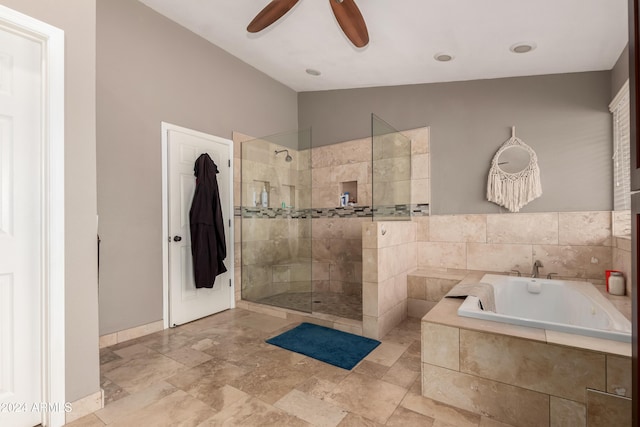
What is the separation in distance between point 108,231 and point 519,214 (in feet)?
13.1

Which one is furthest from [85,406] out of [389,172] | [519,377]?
[389,172]

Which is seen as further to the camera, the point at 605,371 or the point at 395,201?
the point at 395,201

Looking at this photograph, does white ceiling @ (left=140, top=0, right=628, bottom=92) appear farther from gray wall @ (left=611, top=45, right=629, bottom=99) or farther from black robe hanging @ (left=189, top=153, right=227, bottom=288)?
black robe hanging @ (left=189, top=153, right=227, bottom=288)

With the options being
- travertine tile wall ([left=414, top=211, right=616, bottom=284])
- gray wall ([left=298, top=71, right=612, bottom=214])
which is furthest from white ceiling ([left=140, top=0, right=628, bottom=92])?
travertine tile wall ([left=414, top=211, right=616, bottom=284])

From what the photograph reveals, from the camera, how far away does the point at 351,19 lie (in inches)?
88.1

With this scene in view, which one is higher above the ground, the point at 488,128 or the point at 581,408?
the point at 488,128

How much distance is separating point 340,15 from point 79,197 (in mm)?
1993

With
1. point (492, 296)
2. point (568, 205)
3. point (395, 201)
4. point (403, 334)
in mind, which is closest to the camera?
point (492, 296)

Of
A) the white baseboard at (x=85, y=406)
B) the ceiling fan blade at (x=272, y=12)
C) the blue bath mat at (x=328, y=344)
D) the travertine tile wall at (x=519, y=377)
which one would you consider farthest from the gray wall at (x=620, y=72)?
the white baseboard at (x=85, y=406)

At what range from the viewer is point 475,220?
3627mm

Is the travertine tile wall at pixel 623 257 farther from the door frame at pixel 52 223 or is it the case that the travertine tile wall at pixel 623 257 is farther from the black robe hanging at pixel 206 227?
the door frame at pixel 52 223

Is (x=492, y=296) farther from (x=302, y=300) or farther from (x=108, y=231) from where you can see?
(x=108, y=231)

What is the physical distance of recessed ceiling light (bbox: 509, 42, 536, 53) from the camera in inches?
109

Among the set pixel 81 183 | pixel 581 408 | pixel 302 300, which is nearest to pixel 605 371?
pixel 581 408
